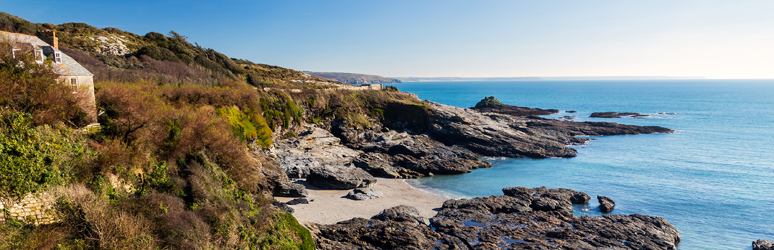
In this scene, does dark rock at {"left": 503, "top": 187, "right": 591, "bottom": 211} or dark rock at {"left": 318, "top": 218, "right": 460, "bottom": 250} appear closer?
dark rock at {"left": 318, "top": 218, "right": 460, "bottom": 250}

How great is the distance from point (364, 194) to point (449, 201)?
22.8ft

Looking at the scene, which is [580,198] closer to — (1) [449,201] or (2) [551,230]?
(2) [551,230]

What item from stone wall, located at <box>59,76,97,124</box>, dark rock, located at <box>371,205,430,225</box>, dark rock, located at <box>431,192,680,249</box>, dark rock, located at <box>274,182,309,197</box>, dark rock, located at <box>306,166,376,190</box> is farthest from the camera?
dark rock, located at <box>306,166,376,190</box>

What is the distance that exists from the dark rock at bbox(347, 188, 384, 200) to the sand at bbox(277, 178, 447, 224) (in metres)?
0.48

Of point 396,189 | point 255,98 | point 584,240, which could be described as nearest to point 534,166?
point 396,189

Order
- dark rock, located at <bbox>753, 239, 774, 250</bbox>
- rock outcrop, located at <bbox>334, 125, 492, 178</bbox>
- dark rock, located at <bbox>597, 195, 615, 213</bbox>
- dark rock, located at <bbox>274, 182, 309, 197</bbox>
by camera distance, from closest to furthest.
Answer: dark rock, located at <bbox>753, 239, 774, 250</bbox>, dark rock, located at <bbox>597, 195, 615, 213</bbox>, dark rock, located at <bbox>274, 182, 309, 197</bbox>, rock outcrop, located at <bbox>334, 125, 492, 178</bbox>

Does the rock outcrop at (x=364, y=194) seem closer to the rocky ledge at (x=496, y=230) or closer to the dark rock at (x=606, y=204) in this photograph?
the rocky ledge at (x=496, y=230)

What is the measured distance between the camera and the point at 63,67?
622 inches

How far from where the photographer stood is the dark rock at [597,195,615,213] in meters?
28.1

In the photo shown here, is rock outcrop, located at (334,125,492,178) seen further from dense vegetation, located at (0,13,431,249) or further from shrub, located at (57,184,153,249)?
shrub, located at (57,184,153,249)

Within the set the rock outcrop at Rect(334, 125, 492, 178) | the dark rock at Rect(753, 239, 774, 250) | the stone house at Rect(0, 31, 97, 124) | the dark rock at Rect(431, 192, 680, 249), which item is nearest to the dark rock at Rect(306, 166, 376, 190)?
the rock outcrop at Rect(334, 125, 492, 178)

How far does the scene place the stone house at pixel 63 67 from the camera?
1463cm

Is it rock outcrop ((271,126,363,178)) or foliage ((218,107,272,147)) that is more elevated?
foliage ((218,107,272,147))

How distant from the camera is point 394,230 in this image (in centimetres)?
2130
